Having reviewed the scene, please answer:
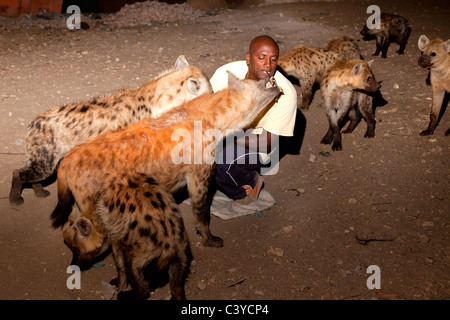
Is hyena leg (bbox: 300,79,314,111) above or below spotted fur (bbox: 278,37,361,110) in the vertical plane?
below

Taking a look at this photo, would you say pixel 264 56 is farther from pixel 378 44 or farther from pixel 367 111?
pixel 378 44

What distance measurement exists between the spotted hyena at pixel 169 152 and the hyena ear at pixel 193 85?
0.20 meters

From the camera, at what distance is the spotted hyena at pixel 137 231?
1.55 meters

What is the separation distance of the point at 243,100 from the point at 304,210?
30.6 inches

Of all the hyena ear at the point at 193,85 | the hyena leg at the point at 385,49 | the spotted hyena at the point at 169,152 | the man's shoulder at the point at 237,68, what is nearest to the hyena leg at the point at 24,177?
the spotted hyena at the point at 169,152

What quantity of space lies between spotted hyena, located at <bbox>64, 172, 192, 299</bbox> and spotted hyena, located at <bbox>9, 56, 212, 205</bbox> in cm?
64

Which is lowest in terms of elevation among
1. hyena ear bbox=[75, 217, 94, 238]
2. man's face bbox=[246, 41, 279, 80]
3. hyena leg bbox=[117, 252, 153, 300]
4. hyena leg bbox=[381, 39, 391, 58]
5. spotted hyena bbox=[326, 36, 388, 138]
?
hyena leg bbox=[117, 252, 153, 300]

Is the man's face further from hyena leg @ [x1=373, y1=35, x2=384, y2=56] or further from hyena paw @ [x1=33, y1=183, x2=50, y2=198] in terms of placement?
hyena leg @ [x1=373, y1=35, x2=384, y2=56]

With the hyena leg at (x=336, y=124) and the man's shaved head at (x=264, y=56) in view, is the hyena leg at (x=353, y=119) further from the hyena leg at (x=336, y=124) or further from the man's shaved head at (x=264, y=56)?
the man's shaved head at (x=264, y=56)

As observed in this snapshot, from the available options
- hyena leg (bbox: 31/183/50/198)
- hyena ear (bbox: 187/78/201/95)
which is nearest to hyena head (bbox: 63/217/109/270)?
hyena leg (bbox: 31/183/50/198)

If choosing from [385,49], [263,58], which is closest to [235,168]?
[263,58]

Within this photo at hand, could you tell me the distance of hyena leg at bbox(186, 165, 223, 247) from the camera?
201cm

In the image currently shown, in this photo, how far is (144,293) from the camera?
158 centimetres
